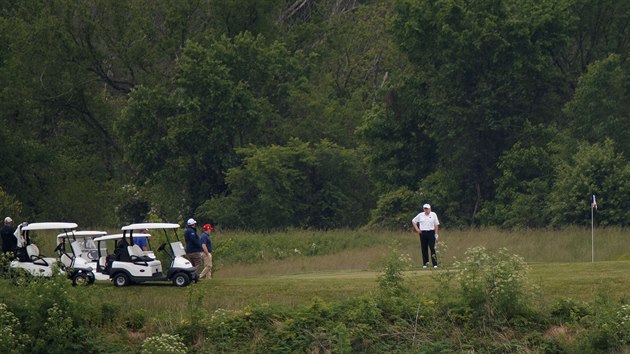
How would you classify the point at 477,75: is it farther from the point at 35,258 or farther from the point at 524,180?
the point at 35,258

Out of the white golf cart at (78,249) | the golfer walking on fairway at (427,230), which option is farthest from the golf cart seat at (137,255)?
the golfer walking on fairway at (427,230)

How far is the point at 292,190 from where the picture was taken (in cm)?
6450

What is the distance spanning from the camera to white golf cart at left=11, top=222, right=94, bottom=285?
32156 mm

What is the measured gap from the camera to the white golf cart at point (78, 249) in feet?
109

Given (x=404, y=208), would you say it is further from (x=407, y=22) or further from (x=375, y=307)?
(x=375, y=307)

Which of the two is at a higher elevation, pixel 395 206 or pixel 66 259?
pixel 66 259

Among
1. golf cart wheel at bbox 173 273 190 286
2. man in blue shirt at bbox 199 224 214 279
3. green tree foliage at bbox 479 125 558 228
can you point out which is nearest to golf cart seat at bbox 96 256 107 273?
golf cart wheel at bbox 173 273 190 286

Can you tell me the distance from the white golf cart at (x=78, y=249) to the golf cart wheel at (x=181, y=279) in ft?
5.11

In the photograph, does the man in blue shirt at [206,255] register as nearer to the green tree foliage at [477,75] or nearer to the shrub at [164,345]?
the shrub at [164,345]

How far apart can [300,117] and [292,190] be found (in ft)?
20.0

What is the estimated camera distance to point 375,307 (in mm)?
28125

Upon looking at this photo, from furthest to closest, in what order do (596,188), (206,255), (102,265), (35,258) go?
(596,188)
(206,255)
(102,265)
(35,258)

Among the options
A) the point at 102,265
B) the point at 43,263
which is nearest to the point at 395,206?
the point at 102,265

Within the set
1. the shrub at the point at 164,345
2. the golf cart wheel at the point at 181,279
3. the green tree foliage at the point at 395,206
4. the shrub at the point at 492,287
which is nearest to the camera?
the shrub at the point at 164,345
